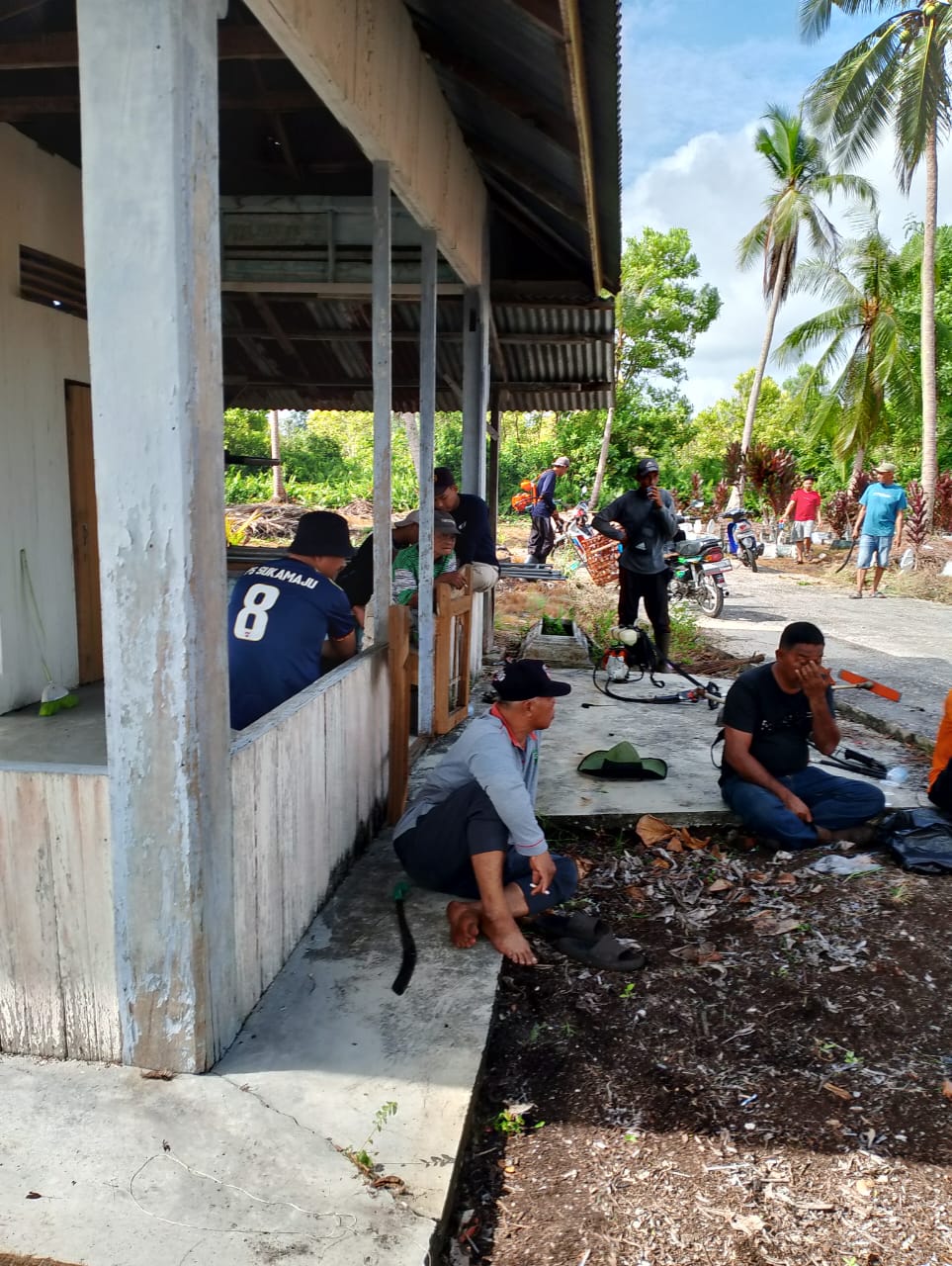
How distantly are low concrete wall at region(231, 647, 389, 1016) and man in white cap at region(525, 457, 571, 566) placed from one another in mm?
12160

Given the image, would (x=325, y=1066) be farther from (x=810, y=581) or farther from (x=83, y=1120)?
(x=810, y=581)

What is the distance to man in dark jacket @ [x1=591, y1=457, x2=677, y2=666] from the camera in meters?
8.59

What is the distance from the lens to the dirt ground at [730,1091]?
242cm

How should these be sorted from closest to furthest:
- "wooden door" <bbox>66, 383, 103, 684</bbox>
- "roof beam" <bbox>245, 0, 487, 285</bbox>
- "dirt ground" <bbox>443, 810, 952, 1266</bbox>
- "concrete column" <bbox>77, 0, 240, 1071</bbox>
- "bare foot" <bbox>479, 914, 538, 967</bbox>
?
"concrete column" <bbox>77, 0, 240, 1071</bbox>, "dirt ground" <bbox>443, 810, 952, 1266</bbox>, "roof beam" <bbox>245, 0, 487, 285</bbox>, "bare foot" <bbox>479, 914, 538, 967</bbox>, "wooden door" <bbox>66, 383, 103, 684</bbox>

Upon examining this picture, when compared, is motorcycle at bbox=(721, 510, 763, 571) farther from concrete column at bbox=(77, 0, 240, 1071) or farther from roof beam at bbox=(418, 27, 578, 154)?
concrete column at bbox=(77, 0, 240, 1071)

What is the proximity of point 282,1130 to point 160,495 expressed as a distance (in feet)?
5.44

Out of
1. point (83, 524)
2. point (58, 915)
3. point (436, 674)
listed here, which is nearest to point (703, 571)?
point (436, 674)

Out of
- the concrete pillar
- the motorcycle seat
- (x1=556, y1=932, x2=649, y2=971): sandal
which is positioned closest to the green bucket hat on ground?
(x1=556, y1=932, x2=649, y2=971): sandal

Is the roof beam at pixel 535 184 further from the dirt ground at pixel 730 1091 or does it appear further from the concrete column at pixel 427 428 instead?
the dirt ground at pixel 730 1091

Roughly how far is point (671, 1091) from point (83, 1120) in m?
1.71

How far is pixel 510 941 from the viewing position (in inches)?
141

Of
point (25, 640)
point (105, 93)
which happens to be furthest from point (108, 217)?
point (25, 640)

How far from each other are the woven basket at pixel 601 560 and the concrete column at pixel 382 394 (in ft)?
38.0

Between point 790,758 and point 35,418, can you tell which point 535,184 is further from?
point 790,758
